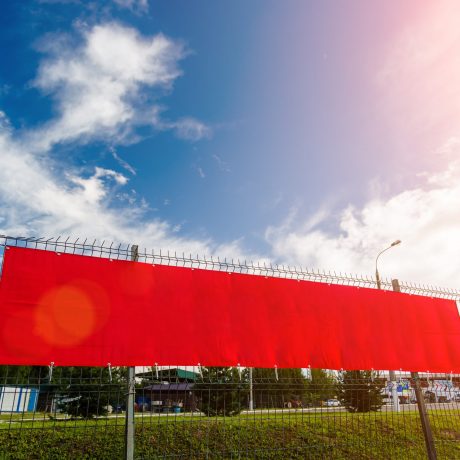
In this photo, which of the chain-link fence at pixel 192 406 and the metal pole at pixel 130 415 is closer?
the metal pole at pixel 130 415

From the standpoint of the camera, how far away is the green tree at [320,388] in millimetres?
7014

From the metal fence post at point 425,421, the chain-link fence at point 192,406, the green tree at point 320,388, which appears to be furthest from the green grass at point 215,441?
the metal fence post at point 425,421

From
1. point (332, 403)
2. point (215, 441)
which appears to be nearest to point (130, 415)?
point (215, 441)

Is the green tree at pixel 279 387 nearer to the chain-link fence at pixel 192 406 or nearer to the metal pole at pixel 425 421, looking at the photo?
the chain-link fence at pixel 192 406

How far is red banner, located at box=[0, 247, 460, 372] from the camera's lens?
17.9ft

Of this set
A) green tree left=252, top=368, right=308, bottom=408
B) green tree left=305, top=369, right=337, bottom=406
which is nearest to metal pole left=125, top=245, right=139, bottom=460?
green tree left=252, top=368, right=308, bottom=408

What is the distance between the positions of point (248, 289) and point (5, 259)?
375 cm

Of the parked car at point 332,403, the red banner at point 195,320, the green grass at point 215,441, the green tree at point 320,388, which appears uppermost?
the red banner at point 195,320

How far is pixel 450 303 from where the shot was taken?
9.36 metres

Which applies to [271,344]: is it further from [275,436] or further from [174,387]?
[275,436]

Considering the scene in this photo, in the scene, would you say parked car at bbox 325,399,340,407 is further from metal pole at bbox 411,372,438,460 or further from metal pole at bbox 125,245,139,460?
metal pole at bbox 125,245,139,460

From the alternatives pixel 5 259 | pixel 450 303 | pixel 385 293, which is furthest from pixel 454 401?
pixel 5 259

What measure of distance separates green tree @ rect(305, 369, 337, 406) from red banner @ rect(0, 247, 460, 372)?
0.17 meters

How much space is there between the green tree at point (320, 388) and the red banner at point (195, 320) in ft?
→ 0.56
